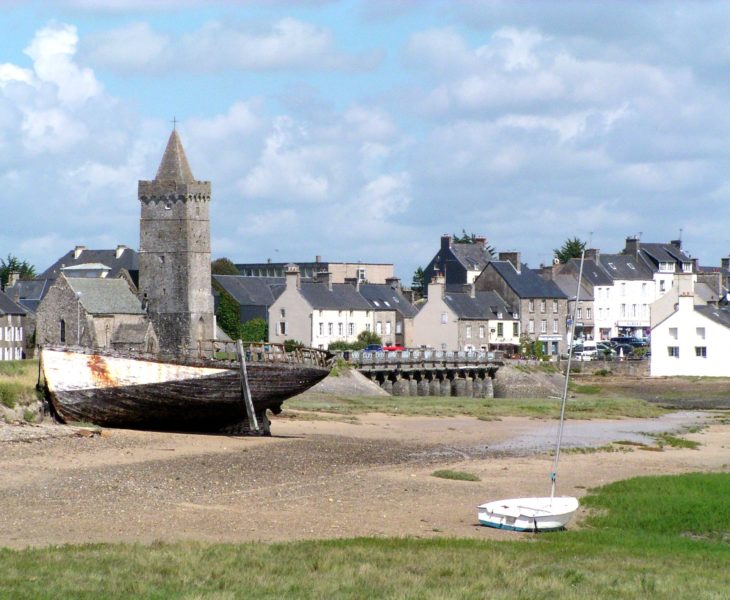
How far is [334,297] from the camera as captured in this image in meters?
103

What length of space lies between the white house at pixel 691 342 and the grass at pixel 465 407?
1682cm

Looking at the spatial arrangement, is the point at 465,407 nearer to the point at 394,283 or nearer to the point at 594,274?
the point at 394,283

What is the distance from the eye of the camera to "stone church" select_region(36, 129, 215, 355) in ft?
284

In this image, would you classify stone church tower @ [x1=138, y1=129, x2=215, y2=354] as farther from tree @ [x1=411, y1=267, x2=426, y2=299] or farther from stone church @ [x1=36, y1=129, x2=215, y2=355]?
tree @ [x1=411, y1=267, x2=426, y2=299]

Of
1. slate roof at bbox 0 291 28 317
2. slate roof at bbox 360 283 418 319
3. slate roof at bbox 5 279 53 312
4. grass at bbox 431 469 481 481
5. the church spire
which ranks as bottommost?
grass at bbox 431 469 481 481

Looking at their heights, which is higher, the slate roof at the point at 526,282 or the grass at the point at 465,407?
the slate roof at the point at 526,282

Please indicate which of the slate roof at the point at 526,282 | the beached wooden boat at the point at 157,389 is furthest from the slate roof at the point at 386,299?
the beached wooden boat at the point at 157,389

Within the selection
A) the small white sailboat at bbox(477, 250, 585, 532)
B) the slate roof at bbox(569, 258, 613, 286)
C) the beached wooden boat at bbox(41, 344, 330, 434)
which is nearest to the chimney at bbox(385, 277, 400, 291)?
the slate roof at bbox(569, 258, 613, 286)

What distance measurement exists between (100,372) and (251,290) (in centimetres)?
7236

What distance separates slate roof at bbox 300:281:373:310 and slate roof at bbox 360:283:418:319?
3.88ft

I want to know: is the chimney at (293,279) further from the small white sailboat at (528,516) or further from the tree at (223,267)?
the small white sailboat at (528,516)

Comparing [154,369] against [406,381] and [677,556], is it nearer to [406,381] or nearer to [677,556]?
[677,556]

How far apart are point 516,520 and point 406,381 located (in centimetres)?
5636

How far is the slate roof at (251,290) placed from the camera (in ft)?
346
